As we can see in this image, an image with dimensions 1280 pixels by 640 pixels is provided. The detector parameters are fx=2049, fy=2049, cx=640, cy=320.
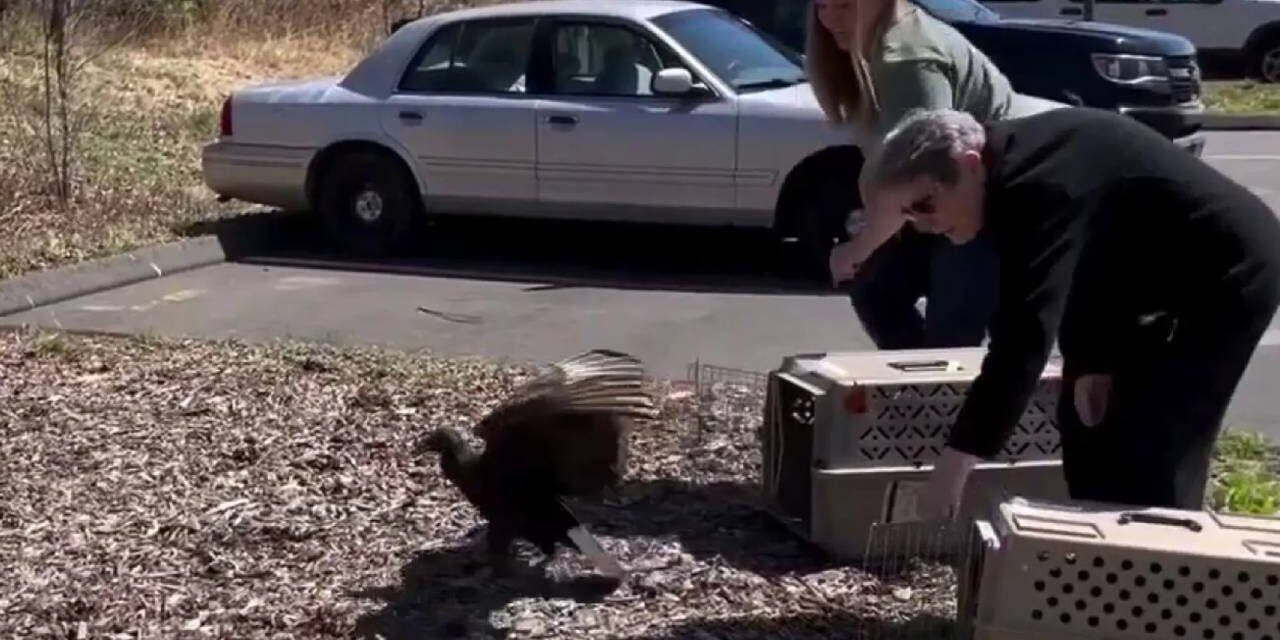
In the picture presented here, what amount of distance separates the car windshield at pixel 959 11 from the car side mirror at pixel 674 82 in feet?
12.9

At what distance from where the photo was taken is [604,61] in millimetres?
10758

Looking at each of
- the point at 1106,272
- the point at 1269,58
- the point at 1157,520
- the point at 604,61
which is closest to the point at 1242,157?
the point at 1269,58

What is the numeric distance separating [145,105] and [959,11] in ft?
20.7

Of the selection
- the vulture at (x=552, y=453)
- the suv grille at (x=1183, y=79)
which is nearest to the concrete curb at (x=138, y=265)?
the vulture at (x=552, y=453)

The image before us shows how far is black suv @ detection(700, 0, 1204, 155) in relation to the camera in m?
12.9

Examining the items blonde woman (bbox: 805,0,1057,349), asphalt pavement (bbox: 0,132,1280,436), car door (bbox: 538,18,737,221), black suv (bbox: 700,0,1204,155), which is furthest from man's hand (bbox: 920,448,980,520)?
black suv (bbox: 700,0,1204,155)

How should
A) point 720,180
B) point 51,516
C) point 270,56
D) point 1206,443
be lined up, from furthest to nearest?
point 270,56 → point 720,180 → point 51,516 → point 1206,443

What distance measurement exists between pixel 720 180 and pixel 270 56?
1001 cm

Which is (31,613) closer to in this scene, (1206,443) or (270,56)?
(1206,443)

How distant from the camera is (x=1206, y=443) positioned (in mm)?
4348

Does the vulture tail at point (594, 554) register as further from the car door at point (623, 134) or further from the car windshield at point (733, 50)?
the car windshield at point (733, 50)

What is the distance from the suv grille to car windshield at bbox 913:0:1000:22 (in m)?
1.32

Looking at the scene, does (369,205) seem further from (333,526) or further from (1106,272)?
(1106,272)

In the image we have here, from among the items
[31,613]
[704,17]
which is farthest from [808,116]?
[31,613]
